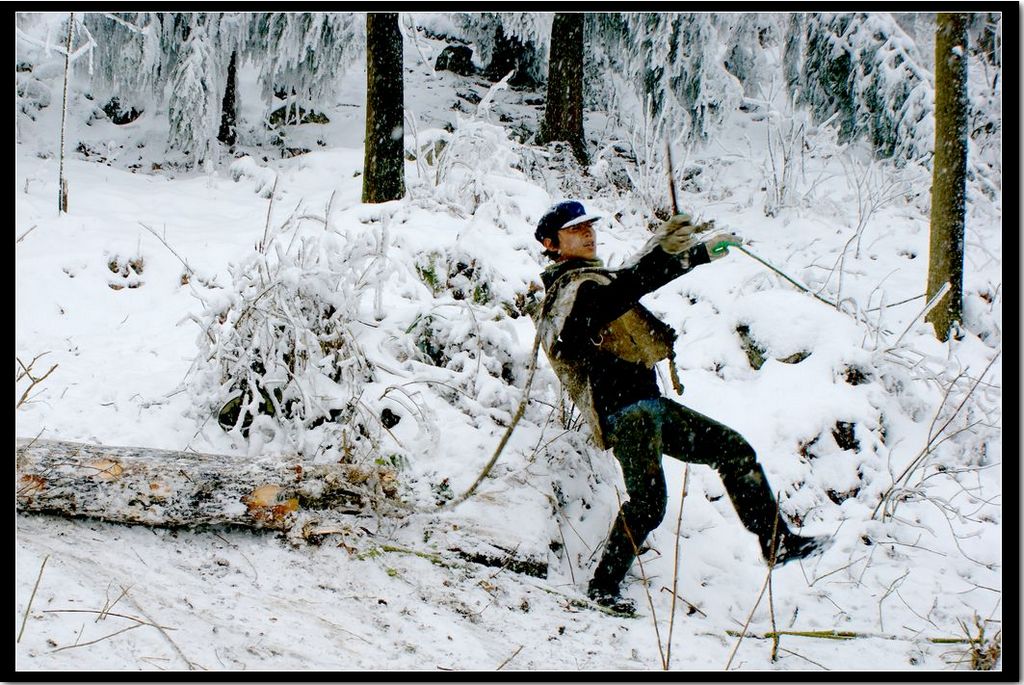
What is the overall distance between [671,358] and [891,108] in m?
6.14

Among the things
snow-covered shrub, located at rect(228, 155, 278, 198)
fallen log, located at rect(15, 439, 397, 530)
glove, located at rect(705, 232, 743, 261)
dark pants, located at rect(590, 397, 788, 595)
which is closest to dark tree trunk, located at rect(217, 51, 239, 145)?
snow-covered shrub, located at rect(228, 155, 278, 198)

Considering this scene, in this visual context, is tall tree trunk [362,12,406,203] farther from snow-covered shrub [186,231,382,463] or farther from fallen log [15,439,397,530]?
fallen log [15,439,397,530]

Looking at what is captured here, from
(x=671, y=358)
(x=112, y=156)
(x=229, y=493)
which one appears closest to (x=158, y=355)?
(x=229, y=493)

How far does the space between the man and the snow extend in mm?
308

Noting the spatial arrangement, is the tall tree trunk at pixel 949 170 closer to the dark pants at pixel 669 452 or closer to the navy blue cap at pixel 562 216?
the dark pants at pixel 669 452

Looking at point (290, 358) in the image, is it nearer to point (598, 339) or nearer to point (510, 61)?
point (598, 339)

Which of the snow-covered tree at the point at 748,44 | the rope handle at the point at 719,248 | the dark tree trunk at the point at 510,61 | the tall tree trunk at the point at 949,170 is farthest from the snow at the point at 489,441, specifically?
the dark tree trunk at the point at 510,61

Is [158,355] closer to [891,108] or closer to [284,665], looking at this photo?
[284,665]

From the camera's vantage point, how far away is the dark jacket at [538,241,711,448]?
251cm

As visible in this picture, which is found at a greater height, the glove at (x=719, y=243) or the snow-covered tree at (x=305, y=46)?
the snow-covered tree at (x=305, y=46)

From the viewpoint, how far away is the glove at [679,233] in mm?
2230

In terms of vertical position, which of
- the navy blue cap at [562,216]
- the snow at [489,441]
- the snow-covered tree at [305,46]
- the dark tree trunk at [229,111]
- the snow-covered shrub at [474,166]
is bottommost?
the snow at [489,441]

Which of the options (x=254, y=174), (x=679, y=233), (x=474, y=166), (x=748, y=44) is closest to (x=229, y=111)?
(x=254, y=174)

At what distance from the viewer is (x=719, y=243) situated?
85.8 inches
